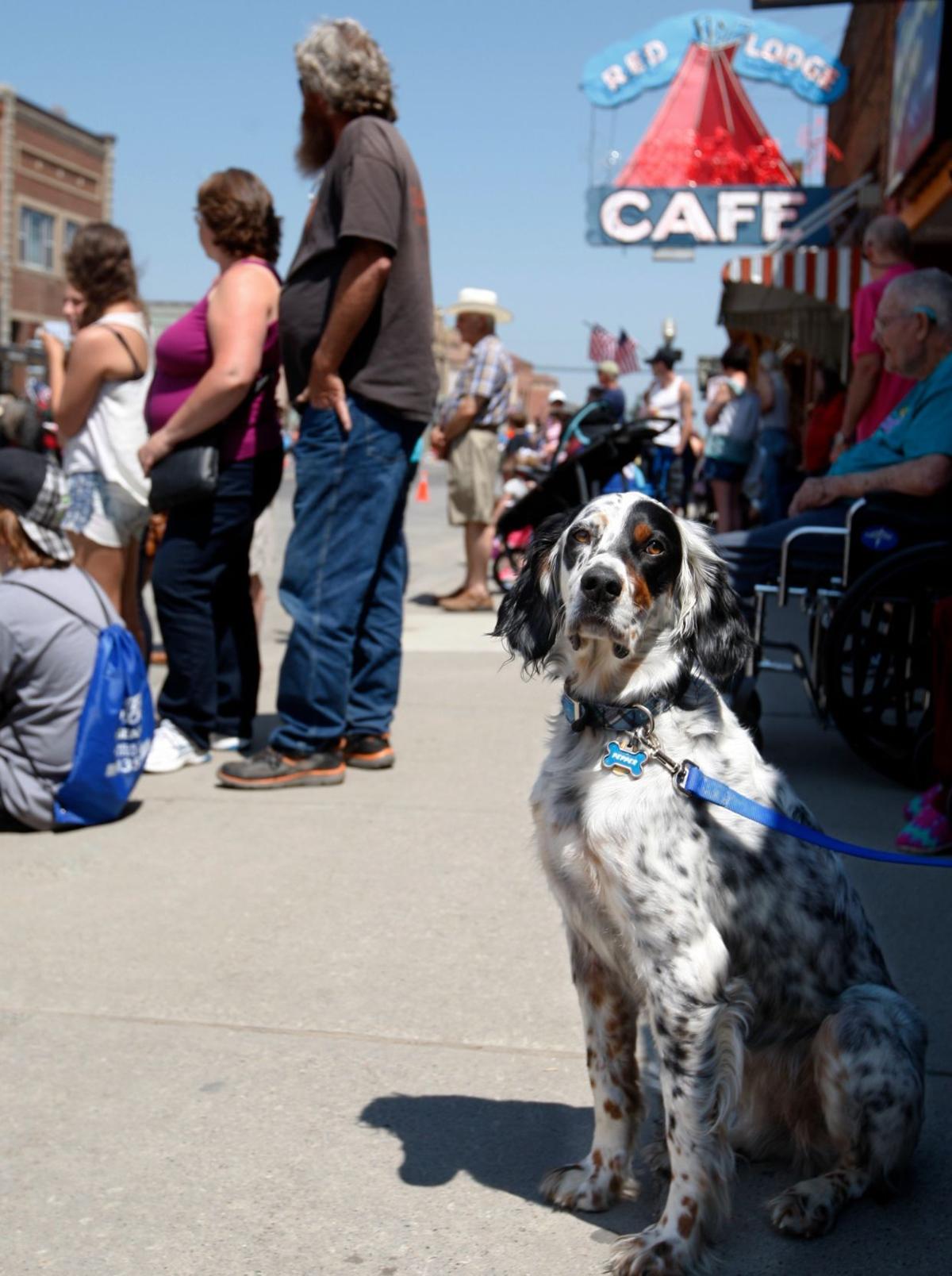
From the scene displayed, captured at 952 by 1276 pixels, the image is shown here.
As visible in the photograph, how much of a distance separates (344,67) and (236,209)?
0.77m

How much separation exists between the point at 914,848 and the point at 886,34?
13764 mm

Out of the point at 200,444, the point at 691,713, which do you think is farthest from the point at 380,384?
the point at 691,713

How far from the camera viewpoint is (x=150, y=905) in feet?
14.2

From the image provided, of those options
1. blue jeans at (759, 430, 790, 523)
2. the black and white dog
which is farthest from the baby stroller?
the black and white dog

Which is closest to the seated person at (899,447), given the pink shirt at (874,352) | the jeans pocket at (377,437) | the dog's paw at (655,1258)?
the pink shirt at (874,352)

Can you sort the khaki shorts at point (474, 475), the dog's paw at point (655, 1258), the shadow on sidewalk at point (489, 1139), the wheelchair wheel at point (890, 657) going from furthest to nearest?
1. the khaki shorts at point (474, 475)
2. the wheelchair wheel at point (890, 657)
3. the shadow on sidewalk at point (489, 1139)
4. the dog's paw at point (655, 1258)

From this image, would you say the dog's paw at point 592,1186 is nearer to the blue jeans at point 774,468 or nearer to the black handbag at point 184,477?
the black handbag at point 184,477

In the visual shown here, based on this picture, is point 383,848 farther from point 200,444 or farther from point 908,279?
point 908,279

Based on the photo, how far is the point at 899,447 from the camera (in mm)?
5660

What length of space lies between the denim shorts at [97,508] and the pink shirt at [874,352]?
10.9ft

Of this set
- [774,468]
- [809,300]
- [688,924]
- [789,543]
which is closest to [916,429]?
[789,543]

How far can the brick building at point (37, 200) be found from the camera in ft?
182

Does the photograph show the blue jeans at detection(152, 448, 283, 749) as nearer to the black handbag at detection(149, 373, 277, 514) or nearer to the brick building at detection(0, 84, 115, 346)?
the black handbag at detection(149, 373, 277, 514)

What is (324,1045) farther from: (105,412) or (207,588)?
(105,412)
